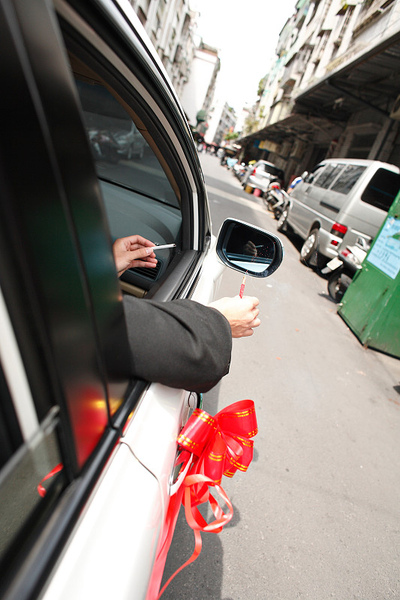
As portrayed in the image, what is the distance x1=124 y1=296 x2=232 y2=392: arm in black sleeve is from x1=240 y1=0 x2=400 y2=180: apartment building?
946 centimetres

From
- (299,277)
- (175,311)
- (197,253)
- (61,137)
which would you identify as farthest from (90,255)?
(299,277)

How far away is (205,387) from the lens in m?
0.96

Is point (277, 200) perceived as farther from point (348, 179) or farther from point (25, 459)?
point (25, 459)

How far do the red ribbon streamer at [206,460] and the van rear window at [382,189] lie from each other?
6.05 meters

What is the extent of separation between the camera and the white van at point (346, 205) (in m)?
5.93

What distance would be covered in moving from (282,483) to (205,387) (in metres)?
1.68

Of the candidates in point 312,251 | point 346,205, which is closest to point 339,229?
point 346,205

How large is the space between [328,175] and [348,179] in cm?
128

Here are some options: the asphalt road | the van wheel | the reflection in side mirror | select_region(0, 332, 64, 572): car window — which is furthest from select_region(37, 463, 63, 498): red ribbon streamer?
the van wheel

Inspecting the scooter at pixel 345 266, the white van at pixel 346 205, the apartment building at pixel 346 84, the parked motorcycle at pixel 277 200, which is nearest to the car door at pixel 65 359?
the scooter at pixel 345 266

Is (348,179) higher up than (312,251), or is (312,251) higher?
(348,179)

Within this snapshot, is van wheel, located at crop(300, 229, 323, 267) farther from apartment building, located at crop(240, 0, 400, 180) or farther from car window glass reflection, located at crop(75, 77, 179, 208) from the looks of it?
car window glass reflection, located at crop(75, 77, 179, 208)

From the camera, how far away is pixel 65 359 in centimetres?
48

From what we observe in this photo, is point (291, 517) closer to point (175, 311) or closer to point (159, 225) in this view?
point (175, 311)
